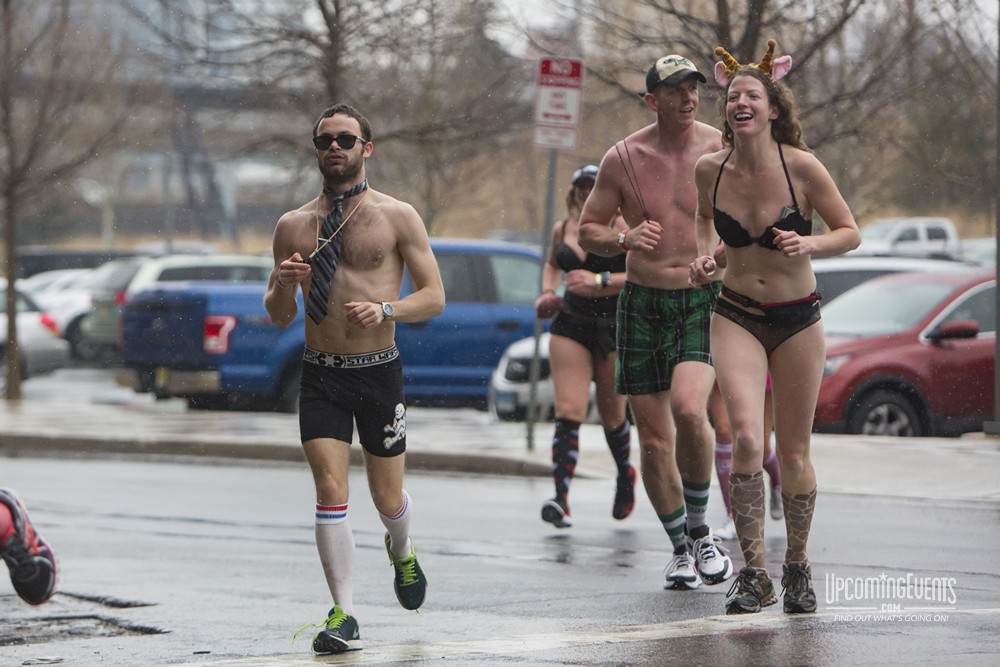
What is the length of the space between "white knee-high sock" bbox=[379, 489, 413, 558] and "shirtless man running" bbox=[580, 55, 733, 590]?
1358 millimetres

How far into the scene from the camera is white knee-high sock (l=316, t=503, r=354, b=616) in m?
6.16

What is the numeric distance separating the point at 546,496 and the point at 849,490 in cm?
188

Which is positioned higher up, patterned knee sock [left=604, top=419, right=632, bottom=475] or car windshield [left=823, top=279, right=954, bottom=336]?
car windshield [left=823, top=279, right=954, bottom=336]

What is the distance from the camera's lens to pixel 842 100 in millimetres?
15023

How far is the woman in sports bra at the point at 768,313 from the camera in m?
6.45

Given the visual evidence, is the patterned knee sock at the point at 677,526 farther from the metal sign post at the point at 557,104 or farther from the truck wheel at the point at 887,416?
the truck wheel at the point at 887,416

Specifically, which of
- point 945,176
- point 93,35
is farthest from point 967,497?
point 93,35

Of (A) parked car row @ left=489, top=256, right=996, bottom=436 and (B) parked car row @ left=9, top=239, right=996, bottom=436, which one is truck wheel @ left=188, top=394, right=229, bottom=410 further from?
(A) parked car row @ left=489, top=256, right=996, bottom=436

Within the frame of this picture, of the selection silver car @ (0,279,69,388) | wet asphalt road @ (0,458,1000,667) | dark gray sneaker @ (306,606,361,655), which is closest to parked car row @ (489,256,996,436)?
wet asphalt road @ (0,458,1000,667)

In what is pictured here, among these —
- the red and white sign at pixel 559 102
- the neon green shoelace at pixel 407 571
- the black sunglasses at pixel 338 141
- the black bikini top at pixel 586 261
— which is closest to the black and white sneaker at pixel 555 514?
the black bikini top at pixel 586 261

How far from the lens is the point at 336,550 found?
6.18 metres

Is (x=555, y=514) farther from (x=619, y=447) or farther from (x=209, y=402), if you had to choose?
(x=209, y=402)

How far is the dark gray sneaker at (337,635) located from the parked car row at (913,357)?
27.0 ft

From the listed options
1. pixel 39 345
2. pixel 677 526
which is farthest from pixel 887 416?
pixel 39 345
